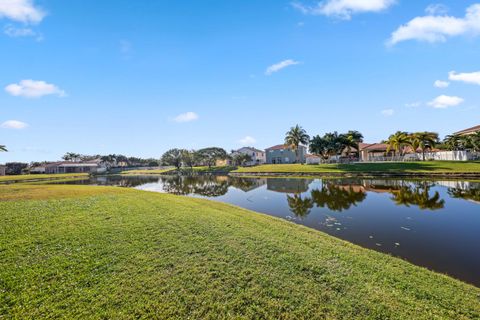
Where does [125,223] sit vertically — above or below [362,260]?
above

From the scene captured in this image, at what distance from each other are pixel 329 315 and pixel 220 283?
8.18 feet

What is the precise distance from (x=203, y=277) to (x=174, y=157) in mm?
96670

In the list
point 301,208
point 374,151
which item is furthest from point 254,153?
point 301,208

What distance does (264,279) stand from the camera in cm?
620

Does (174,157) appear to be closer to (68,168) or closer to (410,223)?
(68,168)

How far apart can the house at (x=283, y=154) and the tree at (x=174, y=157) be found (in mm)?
35394

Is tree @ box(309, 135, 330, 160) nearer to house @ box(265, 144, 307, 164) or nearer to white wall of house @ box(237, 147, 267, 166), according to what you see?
house @ box(265, 144, 307, 164)

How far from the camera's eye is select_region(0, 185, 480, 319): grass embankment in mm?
5098

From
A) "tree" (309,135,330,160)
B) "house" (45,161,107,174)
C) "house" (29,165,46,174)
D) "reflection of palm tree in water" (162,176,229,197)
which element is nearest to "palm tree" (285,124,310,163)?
"tree" (309,135,330,160)

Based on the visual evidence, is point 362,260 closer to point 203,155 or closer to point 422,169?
point 422,169

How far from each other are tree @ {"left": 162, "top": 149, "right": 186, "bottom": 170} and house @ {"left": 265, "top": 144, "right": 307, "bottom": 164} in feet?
116

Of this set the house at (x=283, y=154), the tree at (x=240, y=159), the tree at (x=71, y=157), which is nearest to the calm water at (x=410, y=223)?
the house at (x=283, y=154)

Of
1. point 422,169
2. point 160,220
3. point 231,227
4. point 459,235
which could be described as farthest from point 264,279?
point 422,169

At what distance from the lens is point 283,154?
8575cm
